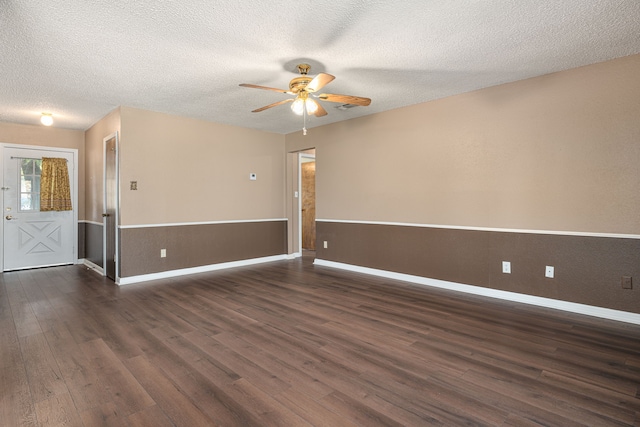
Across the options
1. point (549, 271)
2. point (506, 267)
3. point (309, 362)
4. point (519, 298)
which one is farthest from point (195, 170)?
point (549, 271)

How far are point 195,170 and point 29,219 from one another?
9.96 feet

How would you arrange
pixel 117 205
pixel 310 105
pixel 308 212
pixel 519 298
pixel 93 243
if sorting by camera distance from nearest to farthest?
pixel 310 105
pixel 519 298
pixel 117 205
pixel 93 243
pixel 308 212

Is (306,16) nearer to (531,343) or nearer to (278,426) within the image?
(278,426)

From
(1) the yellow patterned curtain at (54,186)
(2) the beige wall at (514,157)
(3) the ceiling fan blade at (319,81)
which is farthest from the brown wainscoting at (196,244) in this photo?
(3) the ceiling fan blade at (319,81)

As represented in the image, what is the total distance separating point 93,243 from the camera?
5707 millimetres

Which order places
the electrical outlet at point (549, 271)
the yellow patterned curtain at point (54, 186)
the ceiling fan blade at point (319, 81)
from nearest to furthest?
the ceiling fan blade at point (319, 81) → the electrical outlet at point (549, 271) → the yellow patterned curtain at point (54, 186)

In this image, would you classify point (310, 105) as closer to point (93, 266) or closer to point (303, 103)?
point (303, 103)

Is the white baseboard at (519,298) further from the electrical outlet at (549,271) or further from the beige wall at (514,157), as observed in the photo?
the beige wall at (514,157)

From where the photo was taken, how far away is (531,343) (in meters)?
2.62

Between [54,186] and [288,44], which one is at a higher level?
[288,44]

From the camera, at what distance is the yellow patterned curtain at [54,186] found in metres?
5.64

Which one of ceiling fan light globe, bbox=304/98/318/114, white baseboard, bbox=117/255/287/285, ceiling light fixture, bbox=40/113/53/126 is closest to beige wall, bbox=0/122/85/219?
ceiling light fixture, bbox=40/113/53/126

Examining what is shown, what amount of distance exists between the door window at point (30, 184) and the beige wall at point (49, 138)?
1.14 feet

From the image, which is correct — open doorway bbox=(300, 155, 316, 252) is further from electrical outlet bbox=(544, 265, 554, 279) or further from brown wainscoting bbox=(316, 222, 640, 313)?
electrical outlet bbox=(544, 265, 554, 279)
